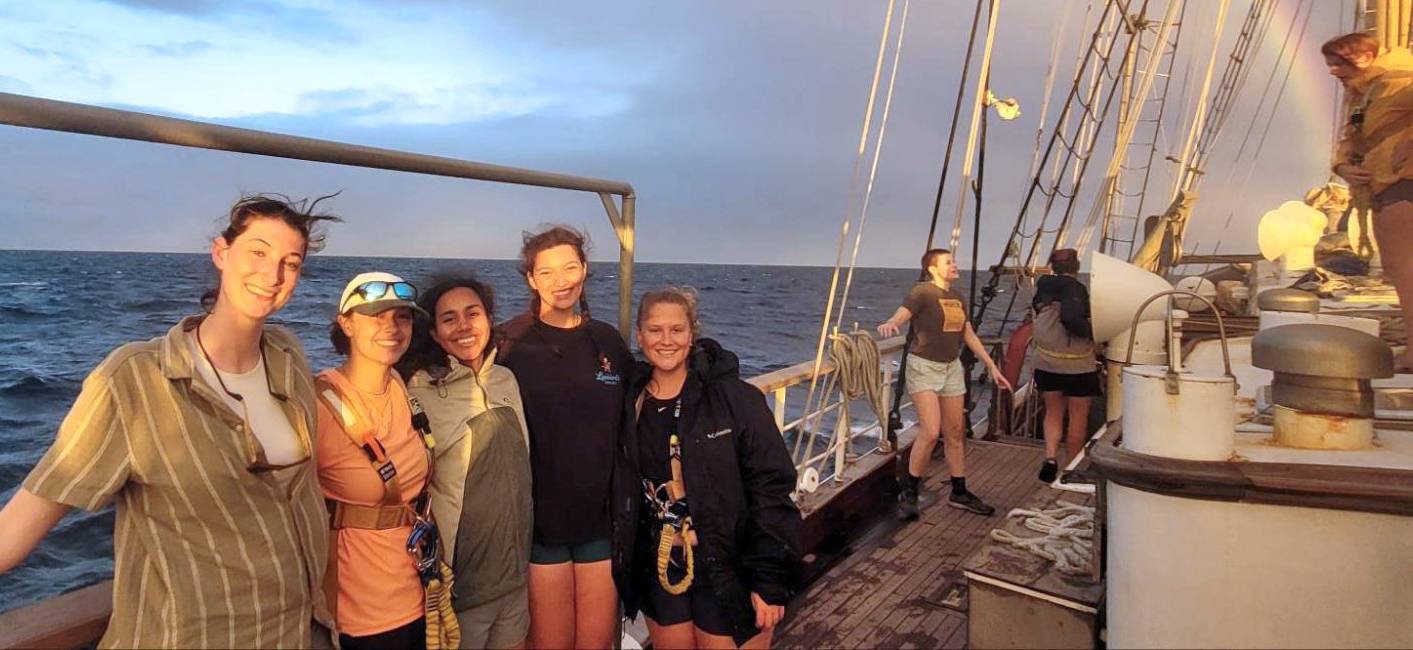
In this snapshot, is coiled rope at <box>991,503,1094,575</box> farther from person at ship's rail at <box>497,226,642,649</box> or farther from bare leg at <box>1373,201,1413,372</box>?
person at ship's rail at <box>497,226,642,649</box>

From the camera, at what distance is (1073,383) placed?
5215mm

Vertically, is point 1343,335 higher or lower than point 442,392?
higher

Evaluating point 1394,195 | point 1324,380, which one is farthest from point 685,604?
point 1394,195

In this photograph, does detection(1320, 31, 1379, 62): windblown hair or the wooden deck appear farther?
the wooden deck

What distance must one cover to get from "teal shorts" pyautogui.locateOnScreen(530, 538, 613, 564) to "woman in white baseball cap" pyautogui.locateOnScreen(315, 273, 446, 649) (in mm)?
449

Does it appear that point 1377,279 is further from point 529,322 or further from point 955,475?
point 529,322

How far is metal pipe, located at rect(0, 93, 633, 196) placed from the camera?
1229 mm

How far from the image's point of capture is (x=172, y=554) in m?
1.33

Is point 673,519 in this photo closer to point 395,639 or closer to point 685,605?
point 685,605

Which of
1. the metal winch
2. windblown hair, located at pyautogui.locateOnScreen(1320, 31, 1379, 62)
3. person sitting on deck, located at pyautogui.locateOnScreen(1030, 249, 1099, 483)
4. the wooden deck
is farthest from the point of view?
person sitting on deck, located at pyautogui.locateOnScreen(1030, 249, 1099, 483)

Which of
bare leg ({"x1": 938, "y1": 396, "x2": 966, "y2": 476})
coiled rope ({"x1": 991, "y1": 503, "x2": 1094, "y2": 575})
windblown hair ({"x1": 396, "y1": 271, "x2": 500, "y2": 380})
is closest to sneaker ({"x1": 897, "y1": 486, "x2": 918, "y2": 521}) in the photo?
bare leg ({"x1": 938, "y1": 396, "x2": 966, "y2": 476})

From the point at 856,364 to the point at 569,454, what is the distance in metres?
3.10

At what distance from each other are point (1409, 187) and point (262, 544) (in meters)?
4.17

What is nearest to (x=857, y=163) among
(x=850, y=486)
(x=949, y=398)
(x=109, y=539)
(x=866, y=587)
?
(x=949, y=398)
